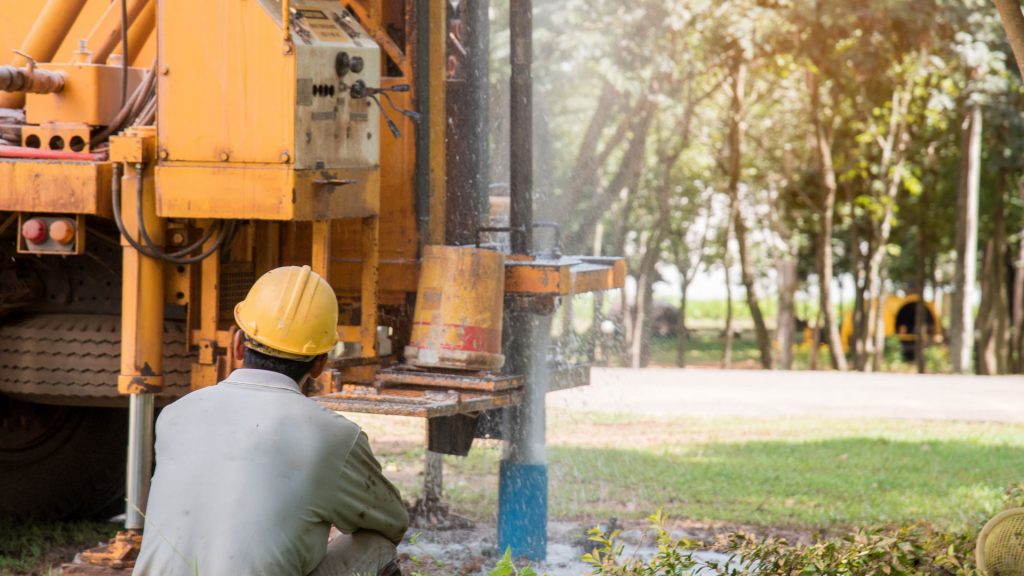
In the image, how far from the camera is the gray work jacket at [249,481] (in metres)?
3.09

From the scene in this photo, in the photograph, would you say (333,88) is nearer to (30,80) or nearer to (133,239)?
(133,239)

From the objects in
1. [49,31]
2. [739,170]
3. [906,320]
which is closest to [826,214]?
[739,170]

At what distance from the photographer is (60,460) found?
6.68 meters

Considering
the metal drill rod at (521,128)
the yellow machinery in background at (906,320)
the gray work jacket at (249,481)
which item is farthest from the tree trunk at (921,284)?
the gray work jacket at (249,481)

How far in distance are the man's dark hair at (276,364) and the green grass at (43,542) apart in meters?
3.03

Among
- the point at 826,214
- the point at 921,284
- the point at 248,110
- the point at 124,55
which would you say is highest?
the point at 826,214

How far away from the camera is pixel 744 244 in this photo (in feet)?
73.0

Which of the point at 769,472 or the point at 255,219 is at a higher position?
the point at 255,219

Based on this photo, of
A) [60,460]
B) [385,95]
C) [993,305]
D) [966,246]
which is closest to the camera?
[385,95]

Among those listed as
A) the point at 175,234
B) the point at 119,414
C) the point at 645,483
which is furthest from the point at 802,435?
the point at 175,234

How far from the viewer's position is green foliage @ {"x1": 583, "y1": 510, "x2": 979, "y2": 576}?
14.4 feet

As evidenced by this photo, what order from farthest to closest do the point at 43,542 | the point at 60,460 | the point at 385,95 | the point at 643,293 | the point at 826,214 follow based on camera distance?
the point at 643,293
the point at 826,214
the point at 60,460
the point at 43,542
the point at 385,95

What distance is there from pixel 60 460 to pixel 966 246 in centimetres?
1425

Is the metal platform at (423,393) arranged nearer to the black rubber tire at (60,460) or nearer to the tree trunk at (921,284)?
the black rubber tire at (60,460)
